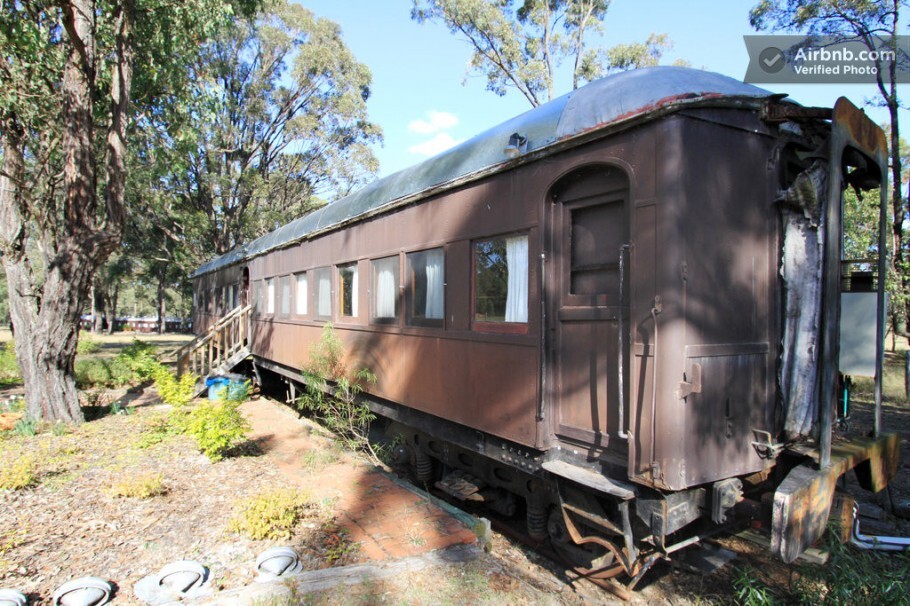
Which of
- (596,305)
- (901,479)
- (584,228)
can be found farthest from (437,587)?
(901,479)

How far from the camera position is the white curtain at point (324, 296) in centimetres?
763

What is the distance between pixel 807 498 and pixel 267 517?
11.9 ft

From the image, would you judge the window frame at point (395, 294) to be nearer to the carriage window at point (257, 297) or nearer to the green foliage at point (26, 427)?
the green foliage at point (26, 427)

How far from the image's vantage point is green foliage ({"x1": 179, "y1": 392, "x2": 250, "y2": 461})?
6.01 m

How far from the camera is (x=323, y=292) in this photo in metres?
7.88

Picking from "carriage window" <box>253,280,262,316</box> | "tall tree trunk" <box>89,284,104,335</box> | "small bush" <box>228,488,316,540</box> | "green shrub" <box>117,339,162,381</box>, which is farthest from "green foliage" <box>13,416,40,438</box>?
"tall tree trunk" <box>89,284,104,335</box>

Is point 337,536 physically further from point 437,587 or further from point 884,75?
point 884,75

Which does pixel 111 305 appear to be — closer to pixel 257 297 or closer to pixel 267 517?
pixel 257 297

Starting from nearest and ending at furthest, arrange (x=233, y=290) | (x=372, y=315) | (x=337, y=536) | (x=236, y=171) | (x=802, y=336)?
(x=802, y=336) < (x=337, y=536) < (x=372, y=315) < (x=233, y=290) < (x=236, y=171)

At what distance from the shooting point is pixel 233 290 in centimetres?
1451

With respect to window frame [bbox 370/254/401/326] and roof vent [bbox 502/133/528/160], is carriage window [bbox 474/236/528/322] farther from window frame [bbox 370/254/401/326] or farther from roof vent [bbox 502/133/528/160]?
window frame [bbox 370/254/401/326]

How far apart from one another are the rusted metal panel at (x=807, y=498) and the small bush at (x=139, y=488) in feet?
16.3

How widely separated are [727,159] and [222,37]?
890 inches
